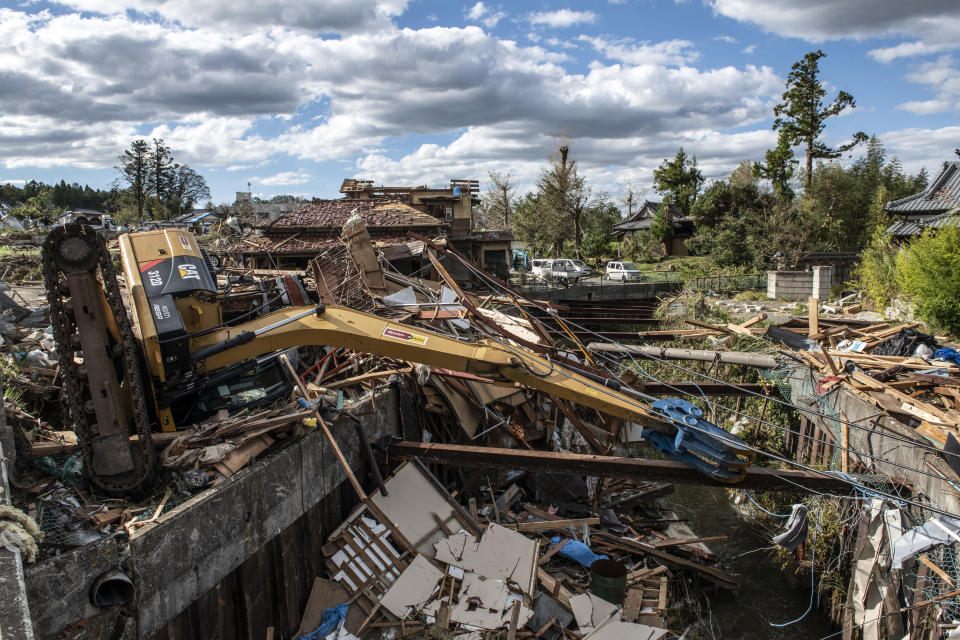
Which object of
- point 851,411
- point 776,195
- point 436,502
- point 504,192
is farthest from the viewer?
point 504,192

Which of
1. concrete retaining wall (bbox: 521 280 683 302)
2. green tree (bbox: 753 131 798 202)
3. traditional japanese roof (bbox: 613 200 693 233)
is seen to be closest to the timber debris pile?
concrete retaining wall (bbox: 521 280 683 302)

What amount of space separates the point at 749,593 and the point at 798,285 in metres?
15.7

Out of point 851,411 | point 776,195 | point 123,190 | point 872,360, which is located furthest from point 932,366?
point 123,190

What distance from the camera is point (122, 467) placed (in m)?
5.66

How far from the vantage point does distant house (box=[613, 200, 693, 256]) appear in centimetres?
4634

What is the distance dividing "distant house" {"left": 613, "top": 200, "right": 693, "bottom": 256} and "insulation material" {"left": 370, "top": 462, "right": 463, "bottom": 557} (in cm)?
3950

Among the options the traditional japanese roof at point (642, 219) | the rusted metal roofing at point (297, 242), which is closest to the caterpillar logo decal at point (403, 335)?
the rusted metal roofing at point (297, 242)

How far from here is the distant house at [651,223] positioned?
4634 cm

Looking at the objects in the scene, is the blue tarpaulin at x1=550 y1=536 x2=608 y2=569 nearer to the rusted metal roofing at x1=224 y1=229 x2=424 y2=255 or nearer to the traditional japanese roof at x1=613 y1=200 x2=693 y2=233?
the rusted metal roofing at x1=224 y1=229 x2=424 y2=255

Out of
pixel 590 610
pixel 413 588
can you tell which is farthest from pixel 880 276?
pixel 413 588

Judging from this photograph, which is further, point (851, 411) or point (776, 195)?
point (776, 195)

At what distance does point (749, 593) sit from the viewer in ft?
32.0

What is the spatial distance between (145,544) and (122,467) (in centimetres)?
96

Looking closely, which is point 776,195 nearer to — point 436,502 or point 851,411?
point 851,411
